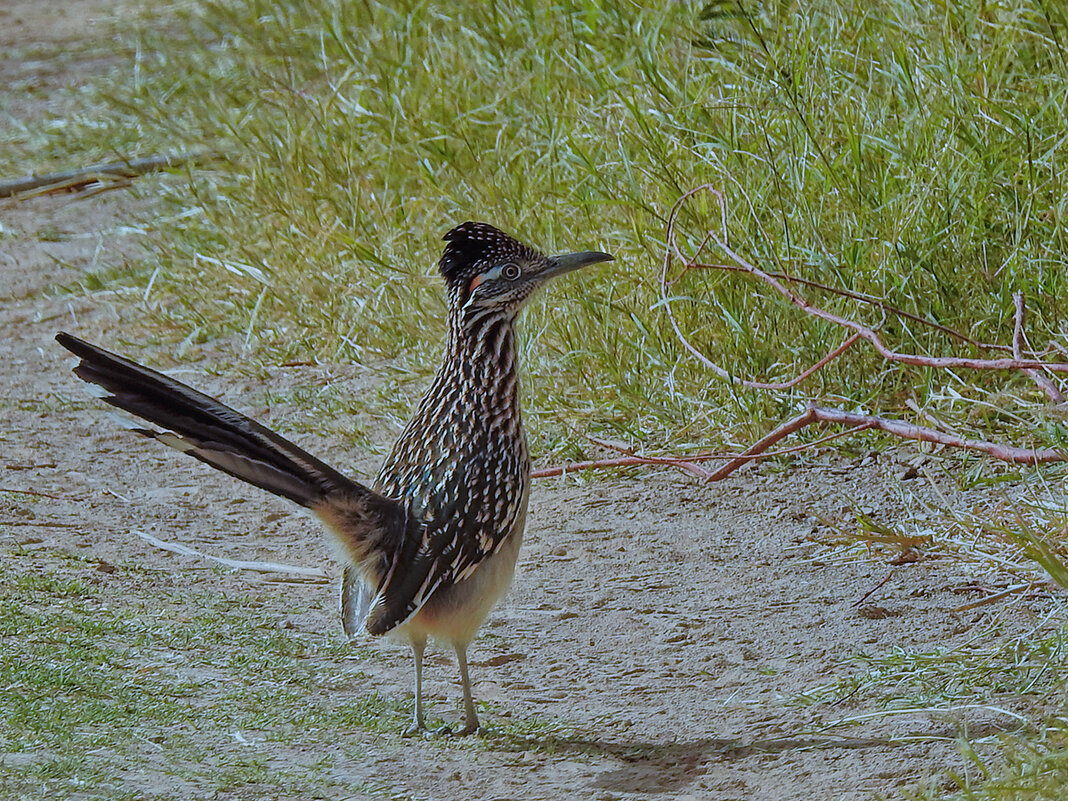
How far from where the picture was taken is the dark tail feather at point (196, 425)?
345 centimetres

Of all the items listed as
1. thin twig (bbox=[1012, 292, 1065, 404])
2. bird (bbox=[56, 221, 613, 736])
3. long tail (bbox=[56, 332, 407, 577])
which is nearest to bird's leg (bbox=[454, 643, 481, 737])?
bird (bbox=[56, 221, 613, 736])

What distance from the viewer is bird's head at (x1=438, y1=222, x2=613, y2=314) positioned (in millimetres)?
4184

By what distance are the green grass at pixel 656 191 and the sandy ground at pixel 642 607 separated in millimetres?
402

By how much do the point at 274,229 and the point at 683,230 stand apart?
2.34 meters

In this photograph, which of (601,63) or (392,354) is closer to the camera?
(392,354)

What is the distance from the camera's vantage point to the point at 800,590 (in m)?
4.55

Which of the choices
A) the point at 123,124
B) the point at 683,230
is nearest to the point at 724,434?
the point at 683,230

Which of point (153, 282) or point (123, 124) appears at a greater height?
point (123, 124)

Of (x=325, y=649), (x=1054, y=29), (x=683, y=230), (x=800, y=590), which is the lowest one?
(x=800, y=590)

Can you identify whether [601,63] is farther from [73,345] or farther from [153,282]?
[73,345]

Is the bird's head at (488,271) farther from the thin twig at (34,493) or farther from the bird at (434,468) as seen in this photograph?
the thin twig at (34,493)

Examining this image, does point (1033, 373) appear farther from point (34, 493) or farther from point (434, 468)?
point (34, 493)

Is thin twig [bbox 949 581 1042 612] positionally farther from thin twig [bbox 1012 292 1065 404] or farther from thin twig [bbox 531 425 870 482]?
thin twig [bbox 531 425 870 482]

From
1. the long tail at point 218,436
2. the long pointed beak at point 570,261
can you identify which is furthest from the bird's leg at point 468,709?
the long pointed beak at point 570,261
